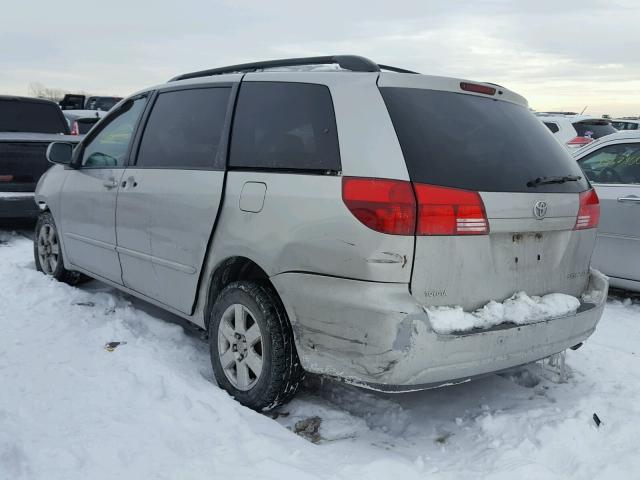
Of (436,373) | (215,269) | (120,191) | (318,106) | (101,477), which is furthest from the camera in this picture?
(120,191)

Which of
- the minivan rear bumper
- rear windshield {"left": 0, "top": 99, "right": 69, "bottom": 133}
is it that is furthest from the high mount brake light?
rear windshield {"left": 0, "top": 99, "right": 69, "bottom": 133}

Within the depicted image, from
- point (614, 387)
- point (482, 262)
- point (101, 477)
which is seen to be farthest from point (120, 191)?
point (614, 387)

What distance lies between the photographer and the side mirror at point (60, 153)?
16.4 feet

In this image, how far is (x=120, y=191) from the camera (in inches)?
167

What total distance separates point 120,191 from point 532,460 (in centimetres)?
304

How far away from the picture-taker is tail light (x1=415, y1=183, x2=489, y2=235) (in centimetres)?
265

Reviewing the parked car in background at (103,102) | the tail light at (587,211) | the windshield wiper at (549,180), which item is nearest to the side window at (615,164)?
the tail light at (587,211)

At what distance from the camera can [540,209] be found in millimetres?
2986

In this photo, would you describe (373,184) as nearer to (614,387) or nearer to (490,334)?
(490,334)

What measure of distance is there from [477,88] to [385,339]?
144 centimetres

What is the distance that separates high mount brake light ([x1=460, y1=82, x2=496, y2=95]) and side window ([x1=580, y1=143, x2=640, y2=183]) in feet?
9.59

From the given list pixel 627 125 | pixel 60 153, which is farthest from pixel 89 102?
pixel 60 153

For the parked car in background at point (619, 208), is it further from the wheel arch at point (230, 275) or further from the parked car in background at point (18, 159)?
the parked car in background at point (18, 159)

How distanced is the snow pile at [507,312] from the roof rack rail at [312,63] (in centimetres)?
125
